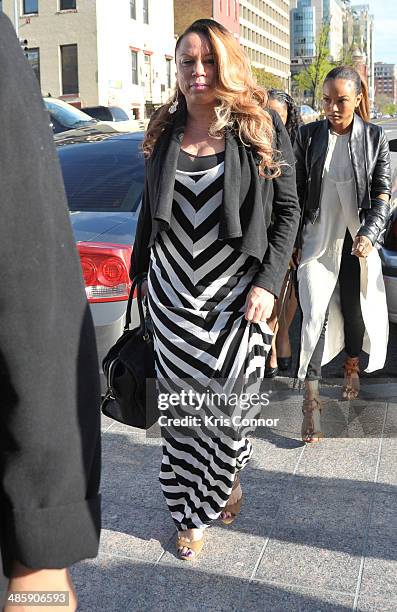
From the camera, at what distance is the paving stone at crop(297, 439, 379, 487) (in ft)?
12.4

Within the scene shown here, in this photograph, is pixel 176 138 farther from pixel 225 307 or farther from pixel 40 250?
pixel 40 250

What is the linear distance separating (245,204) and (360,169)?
51.3 inches

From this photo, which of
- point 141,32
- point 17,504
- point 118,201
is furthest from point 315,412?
point 141,32

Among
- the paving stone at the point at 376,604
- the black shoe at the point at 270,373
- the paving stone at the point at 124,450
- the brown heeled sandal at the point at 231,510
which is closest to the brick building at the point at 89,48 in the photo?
the black shoe at the point at 270,373

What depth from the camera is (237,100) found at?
2973mm

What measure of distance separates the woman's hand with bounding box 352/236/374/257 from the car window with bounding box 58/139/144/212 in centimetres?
136

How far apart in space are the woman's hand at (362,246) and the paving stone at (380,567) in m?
A: 1.43

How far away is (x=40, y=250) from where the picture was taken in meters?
1.12

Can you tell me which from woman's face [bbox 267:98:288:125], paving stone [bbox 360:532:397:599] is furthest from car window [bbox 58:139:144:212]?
paving stone [bbox 360:532:397:599]

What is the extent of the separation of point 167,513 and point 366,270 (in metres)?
1.70

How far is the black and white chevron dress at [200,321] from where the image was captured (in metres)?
2.96

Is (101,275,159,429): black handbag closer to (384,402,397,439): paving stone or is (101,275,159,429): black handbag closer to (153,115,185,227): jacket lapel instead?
(153,115,185,227): jacket lapel

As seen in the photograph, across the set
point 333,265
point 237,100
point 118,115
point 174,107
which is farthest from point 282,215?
point 118,115

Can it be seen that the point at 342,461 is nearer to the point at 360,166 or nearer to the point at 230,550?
the point at 230,550
